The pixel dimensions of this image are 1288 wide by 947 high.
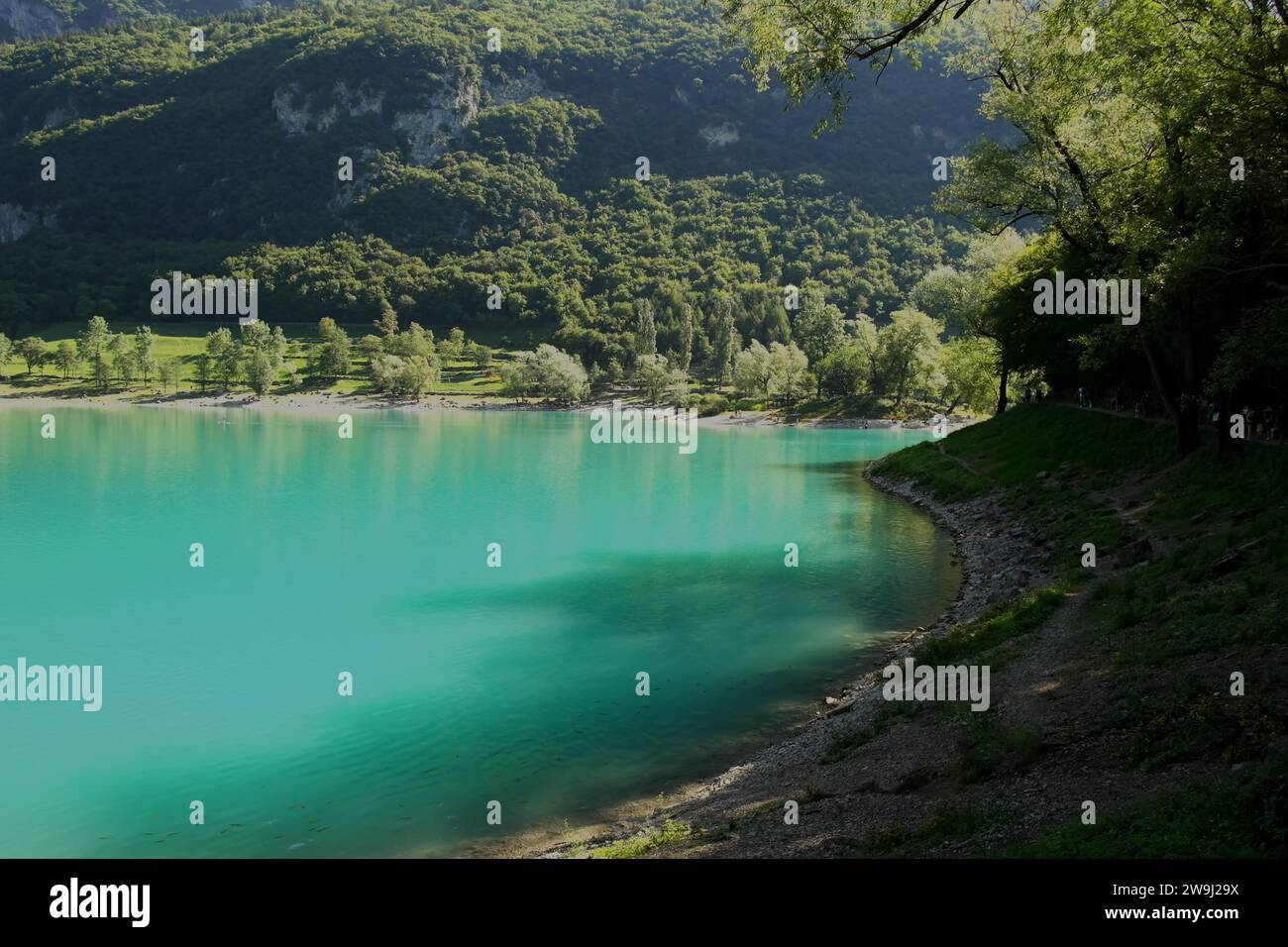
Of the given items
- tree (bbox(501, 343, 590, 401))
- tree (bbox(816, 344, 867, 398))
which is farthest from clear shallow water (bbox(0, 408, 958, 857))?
tree (bbox(501, 343, 590, 401))

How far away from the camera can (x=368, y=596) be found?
113ft

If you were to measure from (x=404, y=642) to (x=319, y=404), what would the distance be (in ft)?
505

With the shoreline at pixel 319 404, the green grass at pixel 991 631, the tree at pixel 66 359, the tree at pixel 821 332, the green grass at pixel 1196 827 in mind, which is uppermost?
the tree at pixel 821 332

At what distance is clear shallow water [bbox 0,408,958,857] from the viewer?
56.9 ft

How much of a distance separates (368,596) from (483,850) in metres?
21.1

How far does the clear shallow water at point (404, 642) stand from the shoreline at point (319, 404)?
86.0 metres

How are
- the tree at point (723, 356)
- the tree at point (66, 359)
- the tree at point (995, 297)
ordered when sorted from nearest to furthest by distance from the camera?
the tree at point (995, 297)
the tree at point (66, 359)
the tree at point (723, 356)

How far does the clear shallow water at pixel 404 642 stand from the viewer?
682 inches

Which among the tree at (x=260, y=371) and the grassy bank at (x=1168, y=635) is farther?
the tree at (x=260, y=371)

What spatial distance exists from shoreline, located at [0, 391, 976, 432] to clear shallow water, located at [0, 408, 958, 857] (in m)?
86.0

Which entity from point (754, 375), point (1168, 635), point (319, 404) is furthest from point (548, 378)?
point (1168, 635)

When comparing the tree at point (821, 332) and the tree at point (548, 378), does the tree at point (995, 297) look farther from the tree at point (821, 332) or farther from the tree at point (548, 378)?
the tree at point (548, 378)

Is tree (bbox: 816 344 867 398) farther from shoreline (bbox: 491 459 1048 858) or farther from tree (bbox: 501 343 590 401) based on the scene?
shoreline (bbox: 491 459 1048 858)

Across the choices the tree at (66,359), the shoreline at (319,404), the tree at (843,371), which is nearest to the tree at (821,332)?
the tree at (843,371)
